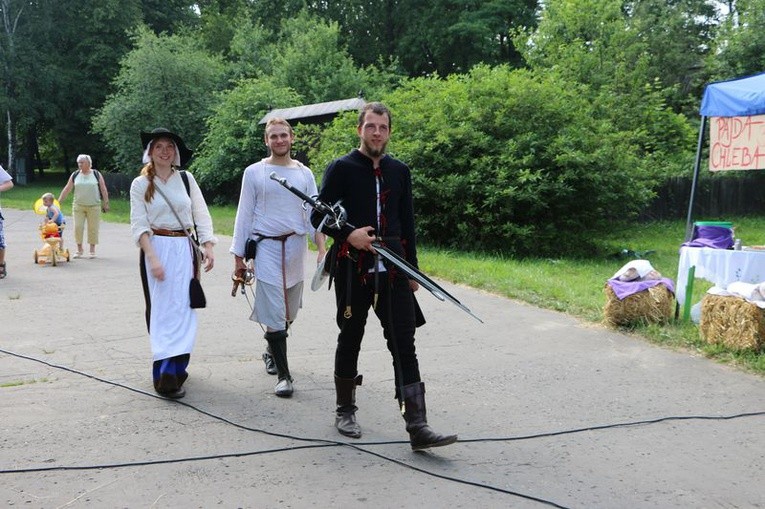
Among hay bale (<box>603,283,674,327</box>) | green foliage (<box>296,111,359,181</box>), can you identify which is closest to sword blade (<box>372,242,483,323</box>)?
hay bale (<box>603,283,674,327</box>)

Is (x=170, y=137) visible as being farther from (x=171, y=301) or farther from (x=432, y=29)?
(x=432, y=29)

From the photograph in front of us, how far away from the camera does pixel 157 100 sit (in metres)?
33.3

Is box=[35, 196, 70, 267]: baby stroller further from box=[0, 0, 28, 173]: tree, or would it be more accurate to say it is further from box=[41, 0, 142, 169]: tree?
box=[41, 0, 142, 169]: tree

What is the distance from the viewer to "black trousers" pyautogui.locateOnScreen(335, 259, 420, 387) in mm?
4723

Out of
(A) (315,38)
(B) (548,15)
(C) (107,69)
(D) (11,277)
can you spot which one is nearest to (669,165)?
(B) (548,15)

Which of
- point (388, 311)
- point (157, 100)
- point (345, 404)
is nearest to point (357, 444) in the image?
point (345, 404)

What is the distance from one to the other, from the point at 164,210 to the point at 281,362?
4.45 ft

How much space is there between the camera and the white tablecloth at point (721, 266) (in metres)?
7.81

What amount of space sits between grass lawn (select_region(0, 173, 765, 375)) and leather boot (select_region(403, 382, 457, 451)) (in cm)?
315

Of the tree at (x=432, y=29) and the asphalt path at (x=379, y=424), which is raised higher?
the tree at (x=432, y=29)

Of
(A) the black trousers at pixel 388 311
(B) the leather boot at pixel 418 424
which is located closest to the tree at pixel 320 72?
(A) the black trousers at pixel 388 311

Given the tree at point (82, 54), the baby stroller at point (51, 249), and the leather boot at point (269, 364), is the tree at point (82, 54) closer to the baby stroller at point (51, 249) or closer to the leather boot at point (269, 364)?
the baby stroller at point (51, 249)

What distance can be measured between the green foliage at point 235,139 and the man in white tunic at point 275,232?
20.0 metres

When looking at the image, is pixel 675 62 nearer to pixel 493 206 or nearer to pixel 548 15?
pixel 548 15
